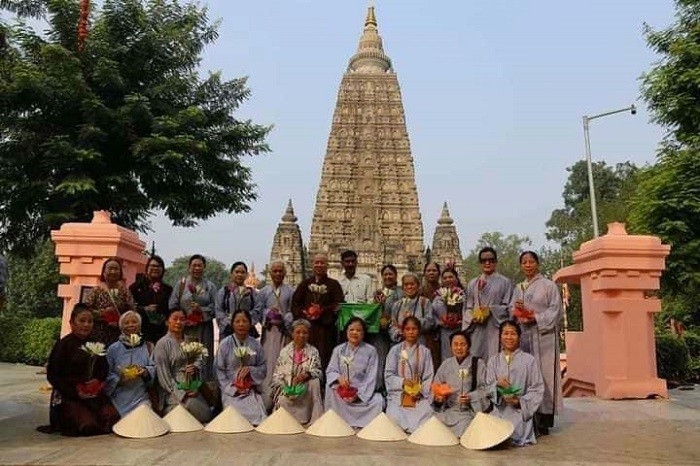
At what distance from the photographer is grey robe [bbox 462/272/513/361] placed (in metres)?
6.10

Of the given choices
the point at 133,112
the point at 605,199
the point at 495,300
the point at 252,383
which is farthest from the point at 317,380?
the point at 605,199

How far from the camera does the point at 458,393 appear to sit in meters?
5.46

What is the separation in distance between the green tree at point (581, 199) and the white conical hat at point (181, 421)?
1215 inches

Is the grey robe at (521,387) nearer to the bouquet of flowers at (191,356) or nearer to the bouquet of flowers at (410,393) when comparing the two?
the bouquet of flowers at (410,393)

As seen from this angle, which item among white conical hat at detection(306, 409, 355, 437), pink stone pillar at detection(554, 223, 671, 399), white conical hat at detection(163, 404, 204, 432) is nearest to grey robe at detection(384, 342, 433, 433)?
white conical hat at detection(306, 409, 355, 437)

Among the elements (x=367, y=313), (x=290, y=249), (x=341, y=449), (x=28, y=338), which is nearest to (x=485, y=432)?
(x=341, y=449)

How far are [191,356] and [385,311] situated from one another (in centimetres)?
227

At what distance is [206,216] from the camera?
A: 13.1m

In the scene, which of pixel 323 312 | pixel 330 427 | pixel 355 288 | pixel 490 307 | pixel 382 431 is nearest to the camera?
pixel 382 431

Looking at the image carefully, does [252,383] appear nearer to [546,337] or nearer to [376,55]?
[546,337]

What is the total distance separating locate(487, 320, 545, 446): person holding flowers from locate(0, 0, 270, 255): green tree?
25.0 feet

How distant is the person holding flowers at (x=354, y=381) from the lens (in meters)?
5.65

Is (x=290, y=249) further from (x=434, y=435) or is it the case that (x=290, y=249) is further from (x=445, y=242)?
(x=434, y=435)

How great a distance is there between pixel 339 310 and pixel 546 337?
230 cm
